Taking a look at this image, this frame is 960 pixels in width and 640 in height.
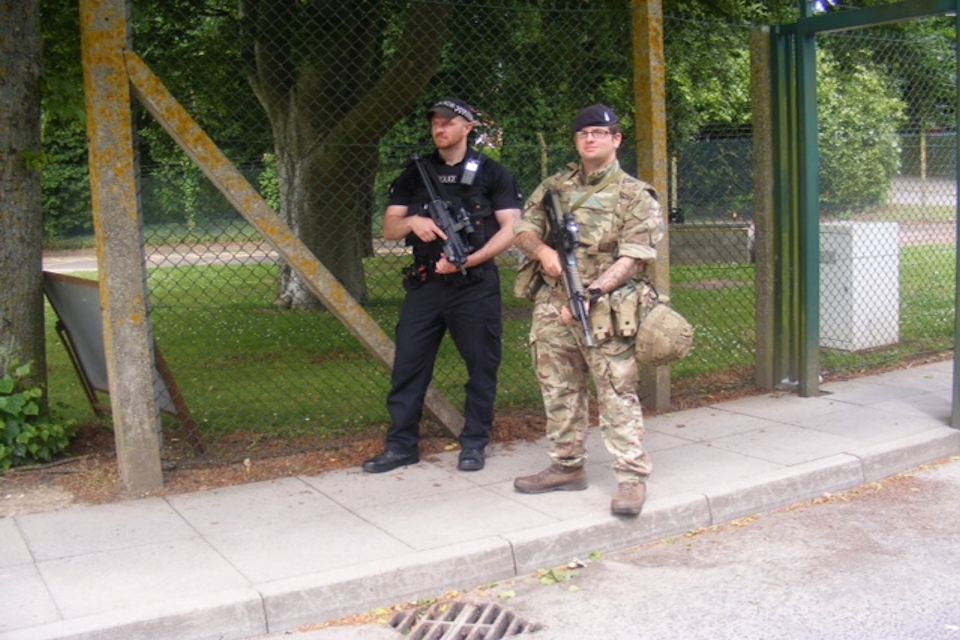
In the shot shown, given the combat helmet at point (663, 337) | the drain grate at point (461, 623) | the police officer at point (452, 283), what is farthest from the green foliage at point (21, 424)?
the combat helmet at point (663, 337)

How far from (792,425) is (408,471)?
2.62 meters

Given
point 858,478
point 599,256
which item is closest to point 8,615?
point 599,256

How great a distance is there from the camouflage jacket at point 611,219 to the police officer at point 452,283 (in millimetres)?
526

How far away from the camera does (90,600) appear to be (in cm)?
393

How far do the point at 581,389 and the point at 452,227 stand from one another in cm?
109

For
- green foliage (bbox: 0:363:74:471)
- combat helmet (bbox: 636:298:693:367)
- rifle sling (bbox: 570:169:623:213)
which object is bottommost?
green foliage (bbox: 0:363:74:471)

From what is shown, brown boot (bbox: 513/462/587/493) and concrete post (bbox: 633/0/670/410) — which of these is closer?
brown boot (bbox: 513/462/587/493)

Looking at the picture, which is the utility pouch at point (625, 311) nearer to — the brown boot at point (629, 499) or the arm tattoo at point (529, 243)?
the arm tattoo at point (529, 243)

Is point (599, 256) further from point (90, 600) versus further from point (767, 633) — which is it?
point (90, 600)

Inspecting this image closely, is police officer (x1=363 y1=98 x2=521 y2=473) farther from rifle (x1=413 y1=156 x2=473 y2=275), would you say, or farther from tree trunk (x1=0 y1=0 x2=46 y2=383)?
tree trunk (x1=0 y1=0 x2=46 y2=383)

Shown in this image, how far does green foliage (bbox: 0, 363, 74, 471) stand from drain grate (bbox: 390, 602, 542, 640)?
8.36ft

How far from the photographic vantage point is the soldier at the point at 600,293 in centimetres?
477

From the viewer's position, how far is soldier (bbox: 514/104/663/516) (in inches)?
188

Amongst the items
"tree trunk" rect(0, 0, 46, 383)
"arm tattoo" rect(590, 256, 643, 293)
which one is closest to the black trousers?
"arm tattoo" rect(590, 256, 643, 293)
